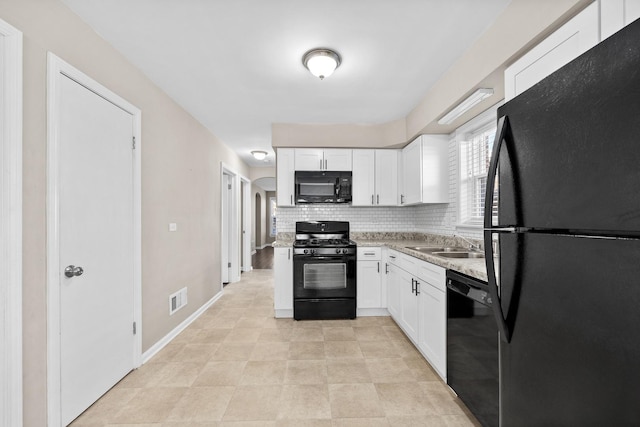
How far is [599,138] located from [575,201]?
0.54 ft

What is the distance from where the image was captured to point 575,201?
756 millimetres

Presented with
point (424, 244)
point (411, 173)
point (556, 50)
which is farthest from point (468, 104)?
point (424, 244)

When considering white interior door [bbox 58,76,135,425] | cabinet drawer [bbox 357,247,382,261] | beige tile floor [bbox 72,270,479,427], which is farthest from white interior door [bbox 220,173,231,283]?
white interior door [bbox 58,76,135,425]

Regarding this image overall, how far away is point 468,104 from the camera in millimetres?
2324

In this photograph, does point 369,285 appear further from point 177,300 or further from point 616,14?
point 616,14

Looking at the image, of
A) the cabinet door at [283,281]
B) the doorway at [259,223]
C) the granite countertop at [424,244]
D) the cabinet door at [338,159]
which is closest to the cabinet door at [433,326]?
the granite countertop at [424,244]

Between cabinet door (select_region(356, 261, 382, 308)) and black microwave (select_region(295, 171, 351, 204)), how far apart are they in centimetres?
93

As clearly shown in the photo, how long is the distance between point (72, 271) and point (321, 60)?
219 cm

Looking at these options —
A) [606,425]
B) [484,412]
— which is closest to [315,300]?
[484,412]

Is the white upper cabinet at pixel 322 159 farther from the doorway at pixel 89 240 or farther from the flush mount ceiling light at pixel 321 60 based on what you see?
the doorway at pixel 89 240

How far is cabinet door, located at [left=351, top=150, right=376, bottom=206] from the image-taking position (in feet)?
12.9

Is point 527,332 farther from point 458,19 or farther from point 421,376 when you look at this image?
point 458,19

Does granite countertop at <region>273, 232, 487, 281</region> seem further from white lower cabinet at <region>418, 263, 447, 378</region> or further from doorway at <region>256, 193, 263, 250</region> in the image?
doorway at <region>256, 193, 263, 250</region>
